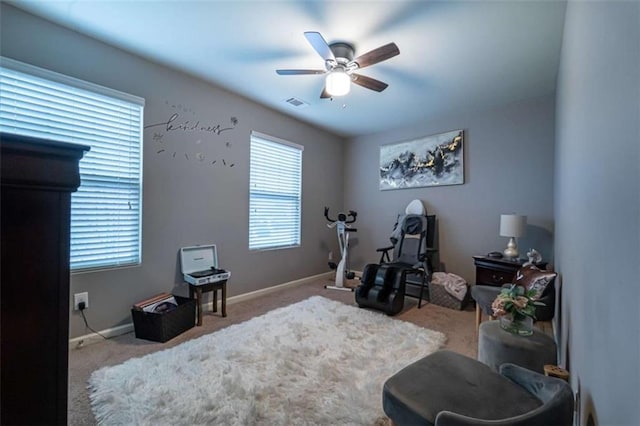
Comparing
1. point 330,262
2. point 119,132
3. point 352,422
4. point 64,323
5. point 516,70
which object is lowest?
point 352,422

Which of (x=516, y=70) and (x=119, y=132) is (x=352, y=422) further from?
(x=516, y=70)

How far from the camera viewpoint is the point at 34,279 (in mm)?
464

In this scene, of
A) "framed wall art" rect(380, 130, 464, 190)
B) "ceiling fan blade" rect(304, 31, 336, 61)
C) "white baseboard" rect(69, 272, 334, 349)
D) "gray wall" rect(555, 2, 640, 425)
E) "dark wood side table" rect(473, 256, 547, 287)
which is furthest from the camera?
"framed wall art" rect(380, 130, 464, 190)

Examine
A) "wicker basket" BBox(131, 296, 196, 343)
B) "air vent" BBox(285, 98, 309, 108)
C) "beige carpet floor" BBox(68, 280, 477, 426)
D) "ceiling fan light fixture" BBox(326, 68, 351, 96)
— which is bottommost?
"beige carpet floor" BBox(68, 280, 477, 426)

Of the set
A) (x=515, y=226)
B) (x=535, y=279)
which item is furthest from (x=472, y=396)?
(x=515, y=226)

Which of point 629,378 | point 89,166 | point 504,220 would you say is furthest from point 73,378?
point 504,220

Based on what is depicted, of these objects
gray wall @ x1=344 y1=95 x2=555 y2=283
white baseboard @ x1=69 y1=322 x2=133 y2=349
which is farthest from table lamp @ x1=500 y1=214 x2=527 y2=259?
white baseboard @ x1=69 y1=322 x2=133 y2=349

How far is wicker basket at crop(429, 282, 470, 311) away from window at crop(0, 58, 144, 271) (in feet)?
10.7

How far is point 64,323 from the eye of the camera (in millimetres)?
500

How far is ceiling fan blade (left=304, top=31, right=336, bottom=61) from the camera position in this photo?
76.8 inches

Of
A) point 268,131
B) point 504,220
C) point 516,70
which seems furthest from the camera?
point 268,131

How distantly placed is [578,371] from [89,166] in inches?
135

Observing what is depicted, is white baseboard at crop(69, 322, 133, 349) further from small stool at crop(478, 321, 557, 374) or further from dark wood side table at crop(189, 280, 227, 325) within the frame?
small stool at crop(478, 321, 557, 374)

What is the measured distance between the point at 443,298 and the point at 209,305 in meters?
2.74
